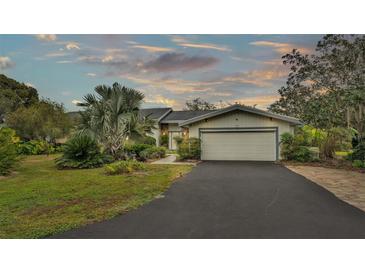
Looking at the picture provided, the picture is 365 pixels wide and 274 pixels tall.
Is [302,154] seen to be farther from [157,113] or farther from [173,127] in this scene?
[157,113]

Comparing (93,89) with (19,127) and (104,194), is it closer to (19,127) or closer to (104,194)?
(104,194)

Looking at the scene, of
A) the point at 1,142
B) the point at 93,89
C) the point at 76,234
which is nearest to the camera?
the point at 76,234

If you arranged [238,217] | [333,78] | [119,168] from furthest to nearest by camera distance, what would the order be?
1. [333,78]
2. [119,168]
3. [238,217]

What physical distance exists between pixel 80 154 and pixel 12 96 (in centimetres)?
1686

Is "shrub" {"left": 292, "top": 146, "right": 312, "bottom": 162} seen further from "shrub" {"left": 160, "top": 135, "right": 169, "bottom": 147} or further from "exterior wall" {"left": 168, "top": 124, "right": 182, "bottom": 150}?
"shrub" {"left": 160, "top": 135, "right": 169, "bottom": 147}

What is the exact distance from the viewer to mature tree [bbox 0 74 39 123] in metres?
18.4

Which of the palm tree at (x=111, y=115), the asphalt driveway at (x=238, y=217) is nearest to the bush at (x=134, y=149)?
the palm tree at (x=111, y=115)

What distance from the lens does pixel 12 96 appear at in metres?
20.8

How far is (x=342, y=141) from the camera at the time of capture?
39.2 ft

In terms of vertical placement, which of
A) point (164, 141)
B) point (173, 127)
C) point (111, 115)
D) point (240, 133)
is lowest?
point (164, 141)

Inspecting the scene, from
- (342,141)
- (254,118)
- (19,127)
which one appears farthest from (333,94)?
(19,127)

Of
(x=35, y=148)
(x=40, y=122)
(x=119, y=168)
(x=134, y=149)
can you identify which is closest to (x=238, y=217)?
(x=119, y=168)
